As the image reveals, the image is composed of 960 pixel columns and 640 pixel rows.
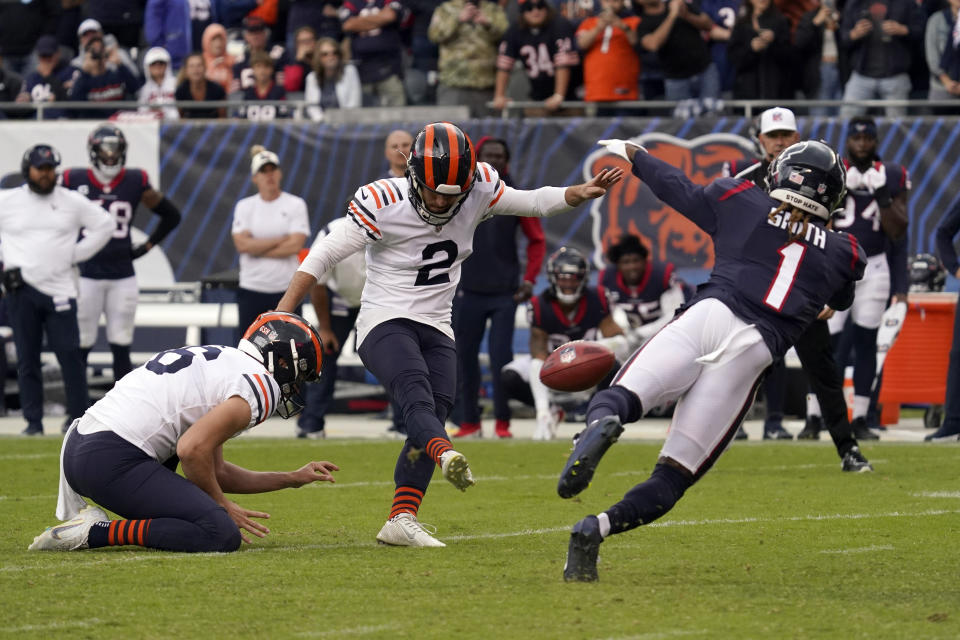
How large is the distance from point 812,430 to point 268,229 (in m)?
3.99

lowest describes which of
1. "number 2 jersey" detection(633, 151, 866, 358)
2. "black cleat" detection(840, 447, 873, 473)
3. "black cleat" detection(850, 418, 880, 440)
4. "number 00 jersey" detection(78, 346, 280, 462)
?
"black cleat" detection(850, 418, 880, 440)

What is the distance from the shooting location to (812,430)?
33.9 feet

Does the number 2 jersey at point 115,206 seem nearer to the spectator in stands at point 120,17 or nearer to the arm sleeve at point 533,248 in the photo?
the arm sleeve at point 533,248

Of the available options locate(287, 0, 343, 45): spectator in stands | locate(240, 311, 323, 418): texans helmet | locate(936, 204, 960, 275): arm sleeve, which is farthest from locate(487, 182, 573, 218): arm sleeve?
locate(287, 0, 343, 45): spectator in stands

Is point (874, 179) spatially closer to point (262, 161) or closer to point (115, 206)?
point (262, 161)

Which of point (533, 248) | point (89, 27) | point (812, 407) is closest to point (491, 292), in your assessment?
point (533, 248)

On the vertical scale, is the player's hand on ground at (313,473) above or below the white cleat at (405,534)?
above

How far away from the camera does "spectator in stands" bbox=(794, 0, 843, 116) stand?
1306 cm

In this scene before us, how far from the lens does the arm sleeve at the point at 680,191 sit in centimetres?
504

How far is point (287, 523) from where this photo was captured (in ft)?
20.9

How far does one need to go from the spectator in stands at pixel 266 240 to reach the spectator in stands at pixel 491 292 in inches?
49.4

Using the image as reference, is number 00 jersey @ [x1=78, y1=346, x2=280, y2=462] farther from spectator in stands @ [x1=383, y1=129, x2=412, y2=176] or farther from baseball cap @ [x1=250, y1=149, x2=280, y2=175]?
baseball cap @ [x1=250, y1=149, x2=280, y2=175]

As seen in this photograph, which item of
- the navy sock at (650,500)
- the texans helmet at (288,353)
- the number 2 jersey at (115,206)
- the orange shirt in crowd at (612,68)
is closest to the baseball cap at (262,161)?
the number 2 jersey at (115,206)

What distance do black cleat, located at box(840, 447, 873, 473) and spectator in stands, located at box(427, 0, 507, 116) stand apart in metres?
6.33
